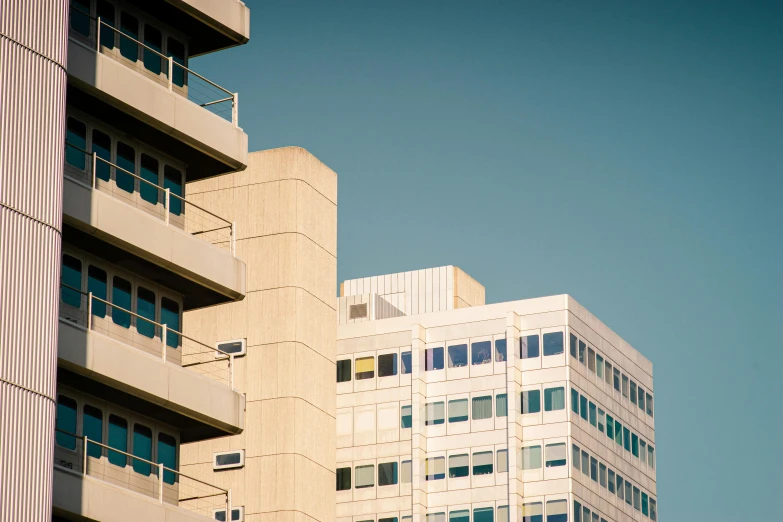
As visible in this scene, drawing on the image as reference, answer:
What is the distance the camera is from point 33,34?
43.2 metres

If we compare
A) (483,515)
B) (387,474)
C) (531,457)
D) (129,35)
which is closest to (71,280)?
(129,35)

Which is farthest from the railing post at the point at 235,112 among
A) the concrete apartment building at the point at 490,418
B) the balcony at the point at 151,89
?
the concrete apartment building at the point at 490,418

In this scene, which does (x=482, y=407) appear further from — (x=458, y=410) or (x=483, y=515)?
(x=483, y=515)

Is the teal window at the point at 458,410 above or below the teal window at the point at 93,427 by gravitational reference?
above

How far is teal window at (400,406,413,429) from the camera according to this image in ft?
377

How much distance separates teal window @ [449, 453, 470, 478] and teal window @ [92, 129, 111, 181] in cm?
6573

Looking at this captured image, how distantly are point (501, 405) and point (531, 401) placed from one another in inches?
84.5

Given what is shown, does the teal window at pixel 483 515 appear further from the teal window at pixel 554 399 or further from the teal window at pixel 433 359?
the teal window at pixel 433 359

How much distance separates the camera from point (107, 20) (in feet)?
169

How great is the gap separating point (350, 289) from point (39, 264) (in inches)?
3376

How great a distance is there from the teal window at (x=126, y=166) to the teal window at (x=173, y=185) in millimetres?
1736

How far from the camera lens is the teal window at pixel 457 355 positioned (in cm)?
11538

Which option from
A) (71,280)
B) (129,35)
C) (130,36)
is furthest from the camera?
(129,35)

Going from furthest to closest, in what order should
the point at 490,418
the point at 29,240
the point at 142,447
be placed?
the point at 490,418
the point at 142,447
the point at 29,240
